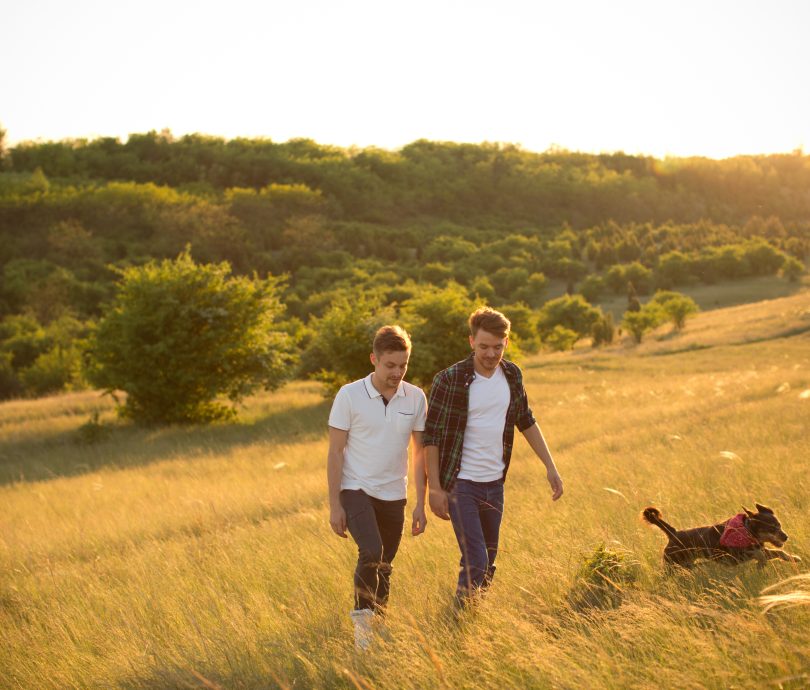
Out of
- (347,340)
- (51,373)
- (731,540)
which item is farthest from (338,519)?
(51,373)

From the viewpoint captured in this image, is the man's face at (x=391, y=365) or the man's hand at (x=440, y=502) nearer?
the man's face at (x=391, y=365)

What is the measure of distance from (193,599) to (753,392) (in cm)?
1359

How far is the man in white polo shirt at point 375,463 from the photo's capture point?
4859mm

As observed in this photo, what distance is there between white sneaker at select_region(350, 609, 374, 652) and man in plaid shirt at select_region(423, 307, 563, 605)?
2.34 ft

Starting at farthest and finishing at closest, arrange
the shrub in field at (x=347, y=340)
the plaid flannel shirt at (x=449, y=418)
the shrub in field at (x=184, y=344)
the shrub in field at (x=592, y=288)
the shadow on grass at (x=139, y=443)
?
the shrub in field at (x=592, y=288) < the shrub in field at (x=347, y=340) < the shrub in field at (x=184, y=344) < the shadow on grass at (x=139, y=443) < the plaid flannel shirt at (x=449, y=418)

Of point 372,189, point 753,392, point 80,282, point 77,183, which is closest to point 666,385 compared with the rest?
point 753,392

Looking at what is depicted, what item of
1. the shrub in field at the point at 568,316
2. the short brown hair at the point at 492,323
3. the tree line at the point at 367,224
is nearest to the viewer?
the short brown hair at the point at 492,323

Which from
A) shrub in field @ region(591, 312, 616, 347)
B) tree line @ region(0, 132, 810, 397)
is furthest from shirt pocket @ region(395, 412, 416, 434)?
shrub in field @ region(591, 312, 616, 347)

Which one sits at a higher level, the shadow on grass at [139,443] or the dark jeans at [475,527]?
the dark jeans at [475,527]

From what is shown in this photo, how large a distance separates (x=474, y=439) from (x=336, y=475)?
0.91 m

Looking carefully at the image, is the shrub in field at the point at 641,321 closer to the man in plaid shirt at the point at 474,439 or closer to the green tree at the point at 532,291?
the green tree at the point at 532,291

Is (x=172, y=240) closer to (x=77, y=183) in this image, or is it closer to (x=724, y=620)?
(x=77, y=183)

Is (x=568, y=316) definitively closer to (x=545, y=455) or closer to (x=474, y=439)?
(x=545, y=455)

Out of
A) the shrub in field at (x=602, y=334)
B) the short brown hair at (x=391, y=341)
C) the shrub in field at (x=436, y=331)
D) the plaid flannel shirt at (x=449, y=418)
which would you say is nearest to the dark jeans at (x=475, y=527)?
the plaid flannel shirt at (x=449, y=418)
